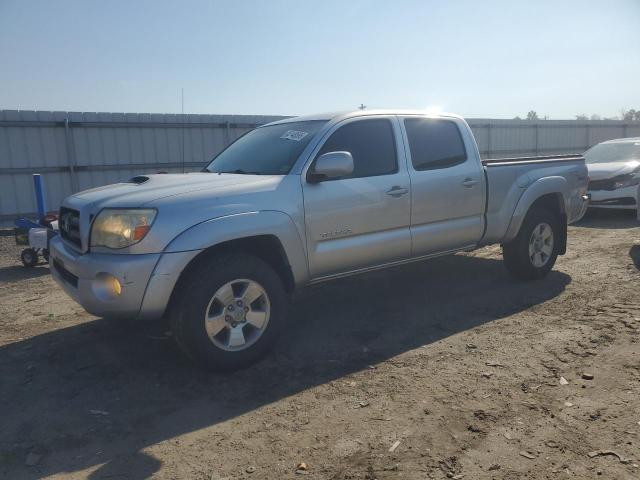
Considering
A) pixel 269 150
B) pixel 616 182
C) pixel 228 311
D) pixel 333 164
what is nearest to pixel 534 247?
pixel 333 164

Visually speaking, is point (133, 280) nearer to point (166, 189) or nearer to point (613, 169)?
point (166, 189)

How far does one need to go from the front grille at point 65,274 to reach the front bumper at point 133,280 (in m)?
0.18

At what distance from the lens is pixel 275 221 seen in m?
3.85

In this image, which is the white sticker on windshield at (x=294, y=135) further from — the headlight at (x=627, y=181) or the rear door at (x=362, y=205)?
the headlight at (x=627, y=181)

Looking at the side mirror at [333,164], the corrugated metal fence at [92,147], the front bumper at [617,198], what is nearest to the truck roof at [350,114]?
the side mirror at [333,164]

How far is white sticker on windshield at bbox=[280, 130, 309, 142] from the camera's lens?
4.47 metres

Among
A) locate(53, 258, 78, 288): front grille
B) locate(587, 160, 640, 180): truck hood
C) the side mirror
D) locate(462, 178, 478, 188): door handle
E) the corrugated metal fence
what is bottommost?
locate(53, 258, 78, 288): front grille

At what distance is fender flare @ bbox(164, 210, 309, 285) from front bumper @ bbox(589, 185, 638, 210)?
816cm

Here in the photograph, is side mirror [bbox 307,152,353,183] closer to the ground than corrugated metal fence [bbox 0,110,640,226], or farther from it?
closer to the ground

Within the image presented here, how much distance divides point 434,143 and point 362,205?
1.25 metres

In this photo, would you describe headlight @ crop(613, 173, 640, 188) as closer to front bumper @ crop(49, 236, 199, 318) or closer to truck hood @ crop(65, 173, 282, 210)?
truck hood @ crop(65, 173, 282, 210)

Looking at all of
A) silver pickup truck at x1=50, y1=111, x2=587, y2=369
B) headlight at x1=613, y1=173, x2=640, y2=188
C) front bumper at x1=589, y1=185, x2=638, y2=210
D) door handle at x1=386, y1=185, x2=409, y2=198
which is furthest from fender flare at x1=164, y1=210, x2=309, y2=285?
headlight at x1=613, y1=173, x2=640, y2=188

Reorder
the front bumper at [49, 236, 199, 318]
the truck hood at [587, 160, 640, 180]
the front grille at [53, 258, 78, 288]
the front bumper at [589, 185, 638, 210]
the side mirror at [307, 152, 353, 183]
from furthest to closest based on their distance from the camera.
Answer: the truck hood at [587, 160, 640, 180], the front bumper at [589, 185, 638, 210], the side mirror at [307, 152, 353, 183], the front grille at [53, 258, 78, 288], the front bumper at [49, 236, 199, 318]

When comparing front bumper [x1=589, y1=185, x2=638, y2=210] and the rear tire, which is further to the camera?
front bumper [x1=589, y1=185, x2=638, y2=210]
